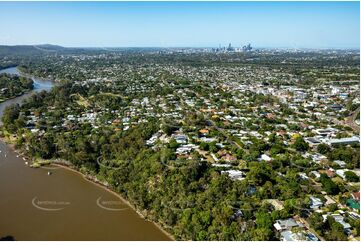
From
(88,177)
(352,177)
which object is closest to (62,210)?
(88,177)

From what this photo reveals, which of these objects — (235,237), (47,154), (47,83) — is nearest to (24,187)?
(47,154)

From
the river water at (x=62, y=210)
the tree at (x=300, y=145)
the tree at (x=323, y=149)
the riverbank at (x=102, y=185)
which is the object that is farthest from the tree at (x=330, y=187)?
the river water at (x=62, y=210)

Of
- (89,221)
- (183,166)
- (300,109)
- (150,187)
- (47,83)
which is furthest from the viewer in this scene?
(47,83)

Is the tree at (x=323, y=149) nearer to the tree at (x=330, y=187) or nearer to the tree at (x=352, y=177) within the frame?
the tree at (x=352, y=177)

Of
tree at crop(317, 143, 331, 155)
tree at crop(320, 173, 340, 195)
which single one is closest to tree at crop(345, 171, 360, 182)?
tree at crop(320, 173, 340, 195)

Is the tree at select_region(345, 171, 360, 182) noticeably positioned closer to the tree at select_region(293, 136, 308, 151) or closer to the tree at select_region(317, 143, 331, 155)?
the tree at select_region(317, 143, 331, 155)

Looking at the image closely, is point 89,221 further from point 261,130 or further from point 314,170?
point 261,130

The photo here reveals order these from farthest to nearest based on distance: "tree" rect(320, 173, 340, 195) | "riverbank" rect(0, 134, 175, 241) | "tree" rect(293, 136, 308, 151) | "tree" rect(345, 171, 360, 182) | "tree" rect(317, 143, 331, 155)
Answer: "tree" rect(293, 136, 308, 151)
"tree" rect(317, 143, 331, 155)
"tree" rect(345, 171, 360, 182)
"tree" rect(320, 173, 340, 195)
"riverbank" rect(0, 134, 175, 241)

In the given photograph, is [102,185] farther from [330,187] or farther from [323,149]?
[323,149]
